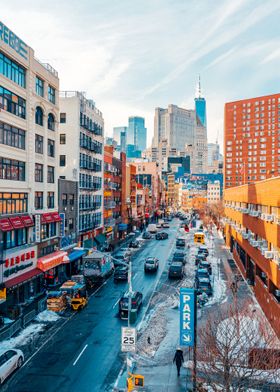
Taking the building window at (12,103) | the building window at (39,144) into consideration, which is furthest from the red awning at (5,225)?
the building window at (39,144)

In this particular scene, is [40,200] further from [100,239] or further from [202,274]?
[100,239]

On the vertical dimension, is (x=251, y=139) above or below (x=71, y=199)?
above

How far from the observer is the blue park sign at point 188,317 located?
22688 mm

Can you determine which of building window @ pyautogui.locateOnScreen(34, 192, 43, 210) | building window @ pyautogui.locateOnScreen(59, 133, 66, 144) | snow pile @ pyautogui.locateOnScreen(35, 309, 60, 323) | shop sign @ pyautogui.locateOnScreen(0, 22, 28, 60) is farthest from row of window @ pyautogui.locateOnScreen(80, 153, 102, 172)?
snow pile @ pyautogui.locateOnScreen(35, 309, 60, 323)

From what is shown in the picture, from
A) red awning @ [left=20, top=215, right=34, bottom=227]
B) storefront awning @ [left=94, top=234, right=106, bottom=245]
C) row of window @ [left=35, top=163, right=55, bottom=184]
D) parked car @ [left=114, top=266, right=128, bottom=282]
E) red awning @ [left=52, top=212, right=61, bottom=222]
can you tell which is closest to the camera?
red awning @ [left=20, top=215, right=34, bottom=227]

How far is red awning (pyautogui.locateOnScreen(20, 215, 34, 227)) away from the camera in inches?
1541

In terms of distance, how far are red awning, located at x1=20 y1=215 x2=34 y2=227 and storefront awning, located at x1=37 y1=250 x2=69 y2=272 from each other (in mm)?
4881

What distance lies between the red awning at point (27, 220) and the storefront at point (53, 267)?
490 centimetres

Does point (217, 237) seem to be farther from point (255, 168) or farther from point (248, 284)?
point (255, 168)

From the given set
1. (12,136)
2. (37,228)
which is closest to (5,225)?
(37,228)

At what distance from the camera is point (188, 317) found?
22.9 meters

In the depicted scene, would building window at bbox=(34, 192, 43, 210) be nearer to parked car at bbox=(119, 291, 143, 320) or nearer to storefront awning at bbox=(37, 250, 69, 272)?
storefront awning at bbox=(37, 250, 69, 272)

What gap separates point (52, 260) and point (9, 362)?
22.3m

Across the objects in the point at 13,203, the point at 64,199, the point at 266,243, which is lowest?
the point at 266,243
